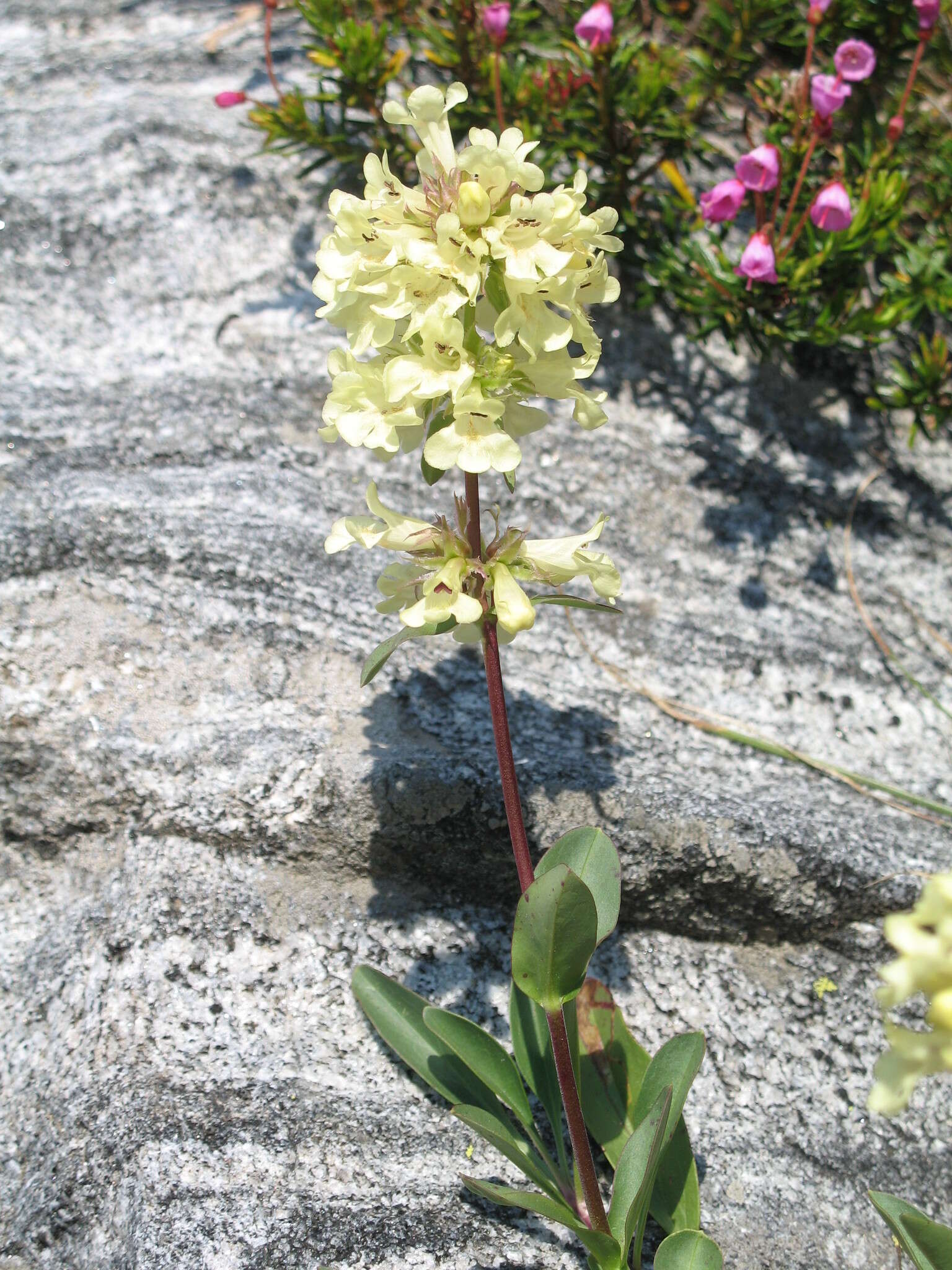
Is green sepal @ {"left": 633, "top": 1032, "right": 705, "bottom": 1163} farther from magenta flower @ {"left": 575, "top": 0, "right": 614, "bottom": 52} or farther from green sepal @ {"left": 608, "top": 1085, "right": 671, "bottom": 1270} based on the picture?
magenta flower @ {"left": 575, "top": 0, "right": 614, "bottom": 52}

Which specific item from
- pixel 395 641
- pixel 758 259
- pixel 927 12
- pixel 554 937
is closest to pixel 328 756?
pixel 395 641

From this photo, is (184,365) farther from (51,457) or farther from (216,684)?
(216,684)

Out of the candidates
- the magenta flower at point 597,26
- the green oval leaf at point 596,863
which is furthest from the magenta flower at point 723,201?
the green oval leaf at point 596,863

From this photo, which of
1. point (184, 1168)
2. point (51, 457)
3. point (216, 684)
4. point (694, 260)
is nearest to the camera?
point (184, 1168)

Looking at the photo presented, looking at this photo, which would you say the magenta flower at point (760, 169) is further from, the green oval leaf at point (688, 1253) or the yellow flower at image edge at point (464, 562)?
the green oval leaf at point (688, 1253)

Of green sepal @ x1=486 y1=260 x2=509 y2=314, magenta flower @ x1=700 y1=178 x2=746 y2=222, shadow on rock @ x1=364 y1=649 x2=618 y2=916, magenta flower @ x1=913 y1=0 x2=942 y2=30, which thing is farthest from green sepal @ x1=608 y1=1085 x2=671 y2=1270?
magenta flower @ x1=913 y1=0 x2=942 y2=30

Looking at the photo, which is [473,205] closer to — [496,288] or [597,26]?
[496,288]

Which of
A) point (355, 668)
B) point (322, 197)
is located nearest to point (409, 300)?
point (355, 668)
